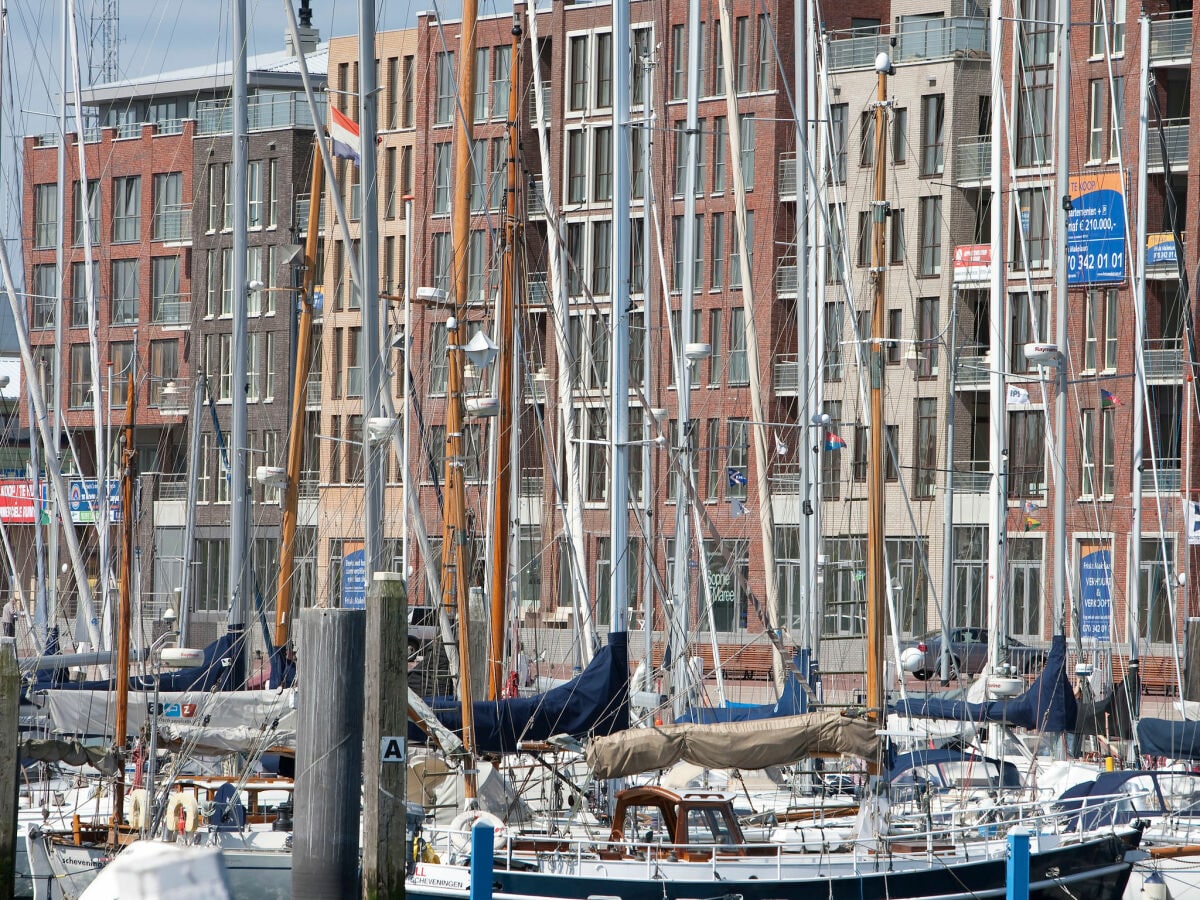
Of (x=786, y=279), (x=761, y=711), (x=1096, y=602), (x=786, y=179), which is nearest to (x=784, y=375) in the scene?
(x=786, y=279)

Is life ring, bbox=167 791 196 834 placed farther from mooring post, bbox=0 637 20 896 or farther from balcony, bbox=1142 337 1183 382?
balcony, bbox=1142 337 1183 382

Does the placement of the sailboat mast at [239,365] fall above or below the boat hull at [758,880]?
above

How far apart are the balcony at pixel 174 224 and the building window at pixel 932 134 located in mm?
31336

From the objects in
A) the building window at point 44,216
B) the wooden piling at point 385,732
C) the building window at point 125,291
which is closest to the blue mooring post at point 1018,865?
the wooden piling at point 385,732

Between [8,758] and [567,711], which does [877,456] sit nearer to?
[567,711]

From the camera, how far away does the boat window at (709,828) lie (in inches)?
846

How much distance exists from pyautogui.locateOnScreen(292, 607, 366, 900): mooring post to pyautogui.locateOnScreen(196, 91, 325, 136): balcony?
60891 mm

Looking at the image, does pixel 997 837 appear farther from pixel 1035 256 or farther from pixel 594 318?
pixel 1035 256

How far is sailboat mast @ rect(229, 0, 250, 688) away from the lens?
30.0 m

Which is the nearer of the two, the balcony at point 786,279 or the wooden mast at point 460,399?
the wooden mast at point 460,399

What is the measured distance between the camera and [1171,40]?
60.5 metres

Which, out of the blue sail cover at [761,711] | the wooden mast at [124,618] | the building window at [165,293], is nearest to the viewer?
the wooden mast at [124,618]

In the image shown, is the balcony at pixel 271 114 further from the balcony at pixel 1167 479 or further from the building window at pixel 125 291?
the balcony at pixel 1167 479

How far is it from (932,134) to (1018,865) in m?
49.1
